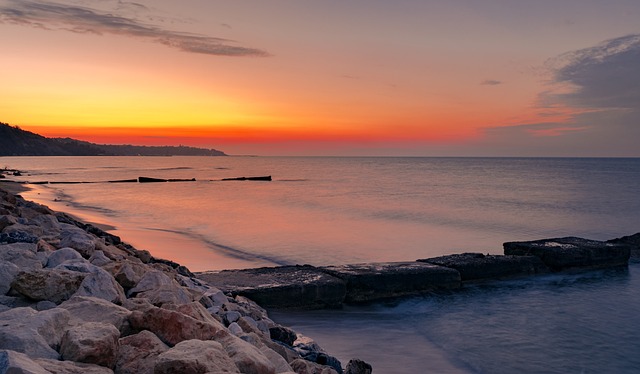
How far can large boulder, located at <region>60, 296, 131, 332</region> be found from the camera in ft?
9.20

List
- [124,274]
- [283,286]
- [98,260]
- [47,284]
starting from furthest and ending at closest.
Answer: [283,286] < [98,260] < [124,274] < [47,284]

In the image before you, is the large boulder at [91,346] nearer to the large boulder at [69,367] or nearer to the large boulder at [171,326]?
the large boulder at [69,367]

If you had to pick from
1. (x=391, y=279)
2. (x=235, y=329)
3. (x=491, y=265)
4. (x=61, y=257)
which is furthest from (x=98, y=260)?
(x=491, y=265)

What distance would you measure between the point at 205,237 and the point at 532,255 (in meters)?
8.71

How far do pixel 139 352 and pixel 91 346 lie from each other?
0.77 feet

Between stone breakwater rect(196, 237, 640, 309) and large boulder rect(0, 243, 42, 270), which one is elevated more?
large boulder rect(0, 243, 42, 270)

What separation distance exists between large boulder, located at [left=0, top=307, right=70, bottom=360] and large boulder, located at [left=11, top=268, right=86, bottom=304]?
17.2 inches

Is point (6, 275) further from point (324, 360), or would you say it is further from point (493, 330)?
point (493, 330)

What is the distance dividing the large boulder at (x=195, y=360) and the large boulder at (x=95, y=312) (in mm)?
522

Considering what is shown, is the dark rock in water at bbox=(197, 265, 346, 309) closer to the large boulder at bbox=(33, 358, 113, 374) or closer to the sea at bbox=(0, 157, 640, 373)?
the sea at bbox=(0, 157, 640, 373)

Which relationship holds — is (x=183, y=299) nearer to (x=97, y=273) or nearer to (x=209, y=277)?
(x=97, y=273)

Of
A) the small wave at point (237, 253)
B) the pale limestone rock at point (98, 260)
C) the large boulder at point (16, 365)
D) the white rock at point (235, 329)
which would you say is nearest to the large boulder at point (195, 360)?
the large boulder at point (16, 365)

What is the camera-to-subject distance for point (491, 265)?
8.38 metres

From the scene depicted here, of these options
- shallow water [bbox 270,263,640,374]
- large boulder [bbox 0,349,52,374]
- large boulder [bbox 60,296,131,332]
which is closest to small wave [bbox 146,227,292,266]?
shallow water [bbox 270,263,640,374]
